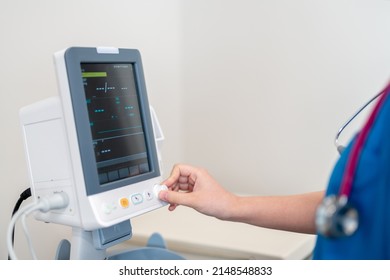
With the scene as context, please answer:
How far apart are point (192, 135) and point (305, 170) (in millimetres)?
404

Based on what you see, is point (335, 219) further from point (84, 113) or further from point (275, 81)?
point (275, 81)

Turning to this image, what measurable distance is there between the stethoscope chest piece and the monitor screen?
37cm

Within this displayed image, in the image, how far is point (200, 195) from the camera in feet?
2.45

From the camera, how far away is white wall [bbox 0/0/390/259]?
1.18 metres

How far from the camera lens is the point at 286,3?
1.32m

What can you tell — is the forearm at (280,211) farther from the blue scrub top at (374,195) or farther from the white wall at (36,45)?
the white wall at (36,45)

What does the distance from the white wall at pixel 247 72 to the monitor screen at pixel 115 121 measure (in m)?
0.35

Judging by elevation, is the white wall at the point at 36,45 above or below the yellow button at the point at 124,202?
above

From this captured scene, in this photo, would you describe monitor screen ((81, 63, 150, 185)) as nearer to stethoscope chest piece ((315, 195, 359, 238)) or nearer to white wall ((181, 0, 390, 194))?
stethoscope chest piece ((315, 195, 359, 238))

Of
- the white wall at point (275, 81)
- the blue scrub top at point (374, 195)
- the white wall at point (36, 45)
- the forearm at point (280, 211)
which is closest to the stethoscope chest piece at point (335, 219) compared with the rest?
the blue scrub top at point (374, 195)

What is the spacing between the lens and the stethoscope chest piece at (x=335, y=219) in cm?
36

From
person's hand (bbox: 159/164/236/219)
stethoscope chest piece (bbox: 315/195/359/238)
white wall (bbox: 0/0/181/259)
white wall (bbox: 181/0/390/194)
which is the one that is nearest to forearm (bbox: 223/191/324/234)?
person's hand (bbox: 159/164/236/219)

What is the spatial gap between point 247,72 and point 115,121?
805 mm
